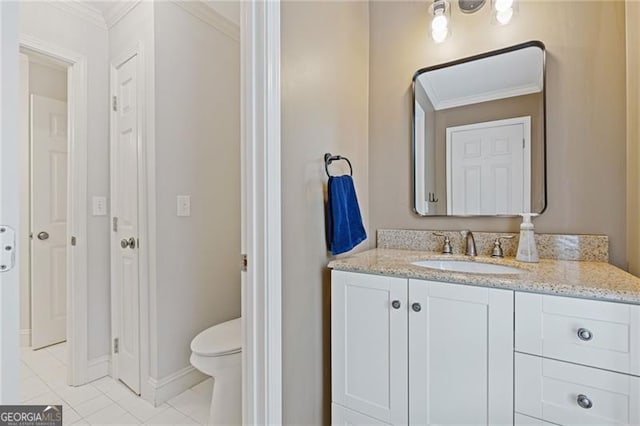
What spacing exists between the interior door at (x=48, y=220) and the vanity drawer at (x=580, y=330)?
10.2ft

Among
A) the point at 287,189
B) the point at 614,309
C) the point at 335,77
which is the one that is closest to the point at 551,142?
the point at 614,309

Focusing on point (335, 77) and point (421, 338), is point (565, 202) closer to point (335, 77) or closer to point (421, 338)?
point (421, 338)

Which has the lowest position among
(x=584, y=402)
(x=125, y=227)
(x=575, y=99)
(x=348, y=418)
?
(x=348, y=418)

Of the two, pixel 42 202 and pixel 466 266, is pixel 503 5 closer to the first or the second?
pixel 466 266

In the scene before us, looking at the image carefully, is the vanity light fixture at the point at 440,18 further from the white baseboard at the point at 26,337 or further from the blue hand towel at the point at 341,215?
the white baseboard at the point at 26,337

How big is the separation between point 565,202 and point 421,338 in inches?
35.2

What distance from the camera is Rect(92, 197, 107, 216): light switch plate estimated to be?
6.70 feet

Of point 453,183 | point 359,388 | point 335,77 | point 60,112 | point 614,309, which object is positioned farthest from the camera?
point 60,112

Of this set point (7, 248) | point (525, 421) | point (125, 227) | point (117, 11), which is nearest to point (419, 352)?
point (525, 421)

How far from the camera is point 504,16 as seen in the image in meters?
1.46

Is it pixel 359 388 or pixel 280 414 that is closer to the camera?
pixel 280 414

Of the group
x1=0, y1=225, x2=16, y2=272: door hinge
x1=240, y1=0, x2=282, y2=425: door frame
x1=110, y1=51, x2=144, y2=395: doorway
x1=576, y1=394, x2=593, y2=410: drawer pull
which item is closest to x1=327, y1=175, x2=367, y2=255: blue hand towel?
x1=240, y1=0, x2=282, y2=425: door frame

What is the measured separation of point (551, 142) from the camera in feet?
4.71

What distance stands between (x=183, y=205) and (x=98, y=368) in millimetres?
1187
